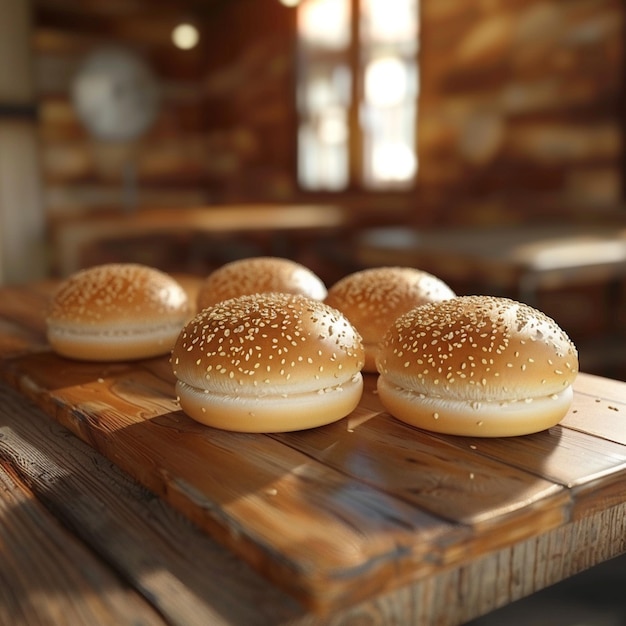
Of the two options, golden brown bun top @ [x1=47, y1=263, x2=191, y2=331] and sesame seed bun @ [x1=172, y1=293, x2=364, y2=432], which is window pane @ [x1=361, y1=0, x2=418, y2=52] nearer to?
golden brown bun top @ [x1=47, y1=263, x2=191, y2=331]

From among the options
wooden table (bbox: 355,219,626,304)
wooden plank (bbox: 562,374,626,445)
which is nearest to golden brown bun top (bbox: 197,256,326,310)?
wooden plank (bbox: 562,374,626,445)

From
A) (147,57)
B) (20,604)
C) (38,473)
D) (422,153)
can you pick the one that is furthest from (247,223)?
(20,604)

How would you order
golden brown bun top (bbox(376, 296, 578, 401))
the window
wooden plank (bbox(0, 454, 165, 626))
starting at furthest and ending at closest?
the window, golden brown bun top (bbox(376, 296, 578, 401)), wooden plank (bbox(0, 454, 165, 626))

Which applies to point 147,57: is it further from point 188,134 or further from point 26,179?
point 26,179

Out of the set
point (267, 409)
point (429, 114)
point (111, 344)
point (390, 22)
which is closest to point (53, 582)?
point (267, 409)

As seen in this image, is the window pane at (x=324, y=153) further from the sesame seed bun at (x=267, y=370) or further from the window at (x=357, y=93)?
the sesame seed bun at (x=267, y=370)

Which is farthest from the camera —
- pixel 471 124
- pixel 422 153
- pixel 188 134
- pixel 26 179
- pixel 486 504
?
Result: pixel 188 134

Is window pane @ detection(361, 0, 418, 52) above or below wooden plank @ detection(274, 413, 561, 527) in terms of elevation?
above
